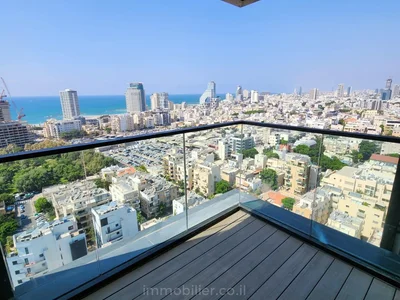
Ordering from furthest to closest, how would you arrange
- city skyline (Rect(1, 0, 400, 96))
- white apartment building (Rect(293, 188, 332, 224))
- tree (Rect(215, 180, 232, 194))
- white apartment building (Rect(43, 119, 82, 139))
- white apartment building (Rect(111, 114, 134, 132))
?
city skyline (Rect(1, 0, 400, 96))
white apartment building (Rect(111, 114, 134, 132))
white apartment building (Rect(43, 119, 82, 139))
tree (Rect(215, 180, 232, 194))
white apartment building (Rect(293, 188, 332, 224))

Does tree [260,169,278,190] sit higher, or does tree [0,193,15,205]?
tree [0,193,15,205]

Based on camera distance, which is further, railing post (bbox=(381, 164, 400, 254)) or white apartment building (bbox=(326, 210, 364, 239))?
white apartment building (bbox=(326, 210, 364, 239))

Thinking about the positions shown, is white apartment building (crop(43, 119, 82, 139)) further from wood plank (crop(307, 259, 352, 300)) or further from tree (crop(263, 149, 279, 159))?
wood plank (crop(307, 259, 352, 300))

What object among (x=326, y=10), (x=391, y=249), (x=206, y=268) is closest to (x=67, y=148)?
(x=206, y=268)

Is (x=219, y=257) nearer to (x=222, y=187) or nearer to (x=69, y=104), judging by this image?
(x=222, y=187)

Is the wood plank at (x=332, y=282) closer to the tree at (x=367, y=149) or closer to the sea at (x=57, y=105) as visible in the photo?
the tree at (x=367, y=149)

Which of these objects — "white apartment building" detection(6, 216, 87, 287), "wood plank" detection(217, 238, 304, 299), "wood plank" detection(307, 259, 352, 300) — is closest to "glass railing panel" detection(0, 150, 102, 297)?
"white apartment building" detection(6, 216, 87, 287)

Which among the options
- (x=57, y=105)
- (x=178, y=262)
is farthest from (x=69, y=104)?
(x=178, y=262)

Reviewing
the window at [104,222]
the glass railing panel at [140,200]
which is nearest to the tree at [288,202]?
the glass railing panel at [140,200]
